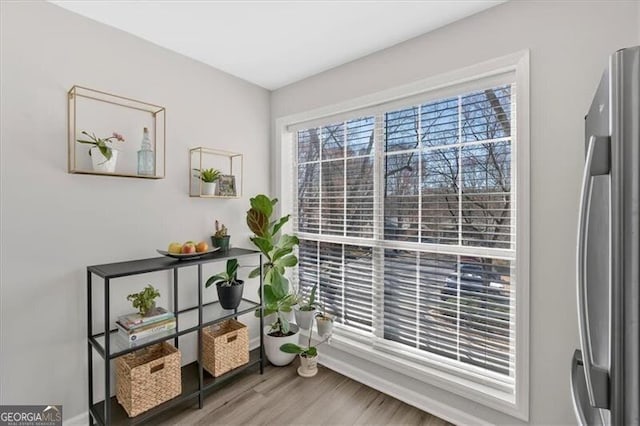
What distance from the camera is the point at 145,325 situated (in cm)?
187

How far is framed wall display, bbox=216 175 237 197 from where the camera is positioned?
254 cm

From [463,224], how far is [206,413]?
2107mm

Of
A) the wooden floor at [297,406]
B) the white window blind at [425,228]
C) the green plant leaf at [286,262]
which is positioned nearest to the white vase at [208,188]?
the green plant leaf at [286,262]

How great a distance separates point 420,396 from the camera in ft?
6.92

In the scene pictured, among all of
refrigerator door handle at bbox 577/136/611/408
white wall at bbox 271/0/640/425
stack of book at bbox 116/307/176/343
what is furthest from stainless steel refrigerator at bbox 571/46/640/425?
stack of book at bbox 116/307/176/343

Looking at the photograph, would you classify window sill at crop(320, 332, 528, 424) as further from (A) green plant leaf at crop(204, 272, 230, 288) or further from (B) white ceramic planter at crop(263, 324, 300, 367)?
(A) green plant leaf at crop(204, 272, 230, 288)

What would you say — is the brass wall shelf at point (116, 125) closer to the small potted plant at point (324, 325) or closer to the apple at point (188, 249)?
the apple at point (188, 249)

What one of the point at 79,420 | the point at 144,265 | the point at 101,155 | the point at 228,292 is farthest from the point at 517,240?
the point at 79,420

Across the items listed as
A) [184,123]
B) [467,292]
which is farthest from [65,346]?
[467,292]

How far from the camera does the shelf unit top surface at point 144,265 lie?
1763 mm

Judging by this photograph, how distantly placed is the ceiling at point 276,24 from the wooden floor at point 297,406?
8.34 ft

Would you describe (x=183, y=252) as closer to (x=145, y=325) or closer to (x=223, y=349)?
(x=145, y=325)

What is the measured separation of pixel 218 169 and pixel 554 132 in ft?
7.73

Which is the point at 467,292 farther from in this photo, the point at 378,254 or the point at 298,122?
the point at 298,122
